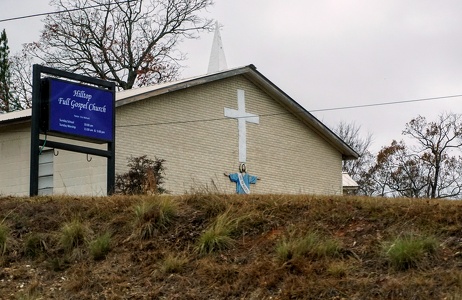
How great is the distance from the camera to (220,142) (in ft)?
80.0

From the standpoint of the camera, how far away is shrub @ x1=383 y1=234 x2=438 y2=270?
8.11 m

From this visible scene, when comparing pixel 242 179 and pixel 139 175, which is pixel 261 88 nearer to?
pixel 242 179

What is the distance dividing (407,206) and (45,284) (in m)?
4.22

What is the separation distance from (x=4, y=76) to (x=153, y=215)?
38382mm

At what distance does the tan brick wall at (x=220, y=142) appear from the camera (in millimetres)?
22438

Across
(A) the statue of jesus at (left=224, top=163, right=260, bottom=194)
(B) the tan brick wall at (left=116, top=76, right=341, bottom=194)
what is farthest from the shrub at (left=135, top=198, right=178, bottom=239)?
(A) the statue of jesus at (left=224, top=163, right=260, bottom=194)

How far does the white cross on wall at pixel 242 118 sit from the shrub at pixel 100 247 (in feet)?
49.4

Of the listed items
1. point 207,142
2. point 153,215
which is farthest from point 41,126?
point 207,142

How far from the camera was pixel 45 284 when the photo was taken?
929 centimetres

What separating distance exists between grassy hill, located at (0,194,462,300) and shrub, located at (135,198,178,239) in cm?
1

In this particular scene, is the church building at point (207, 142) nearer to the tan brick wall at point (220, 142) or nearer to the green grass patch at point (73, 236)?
the tan brick wall at point (220, 142)

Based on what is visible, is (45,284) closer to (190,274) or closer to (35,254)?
(35,254)

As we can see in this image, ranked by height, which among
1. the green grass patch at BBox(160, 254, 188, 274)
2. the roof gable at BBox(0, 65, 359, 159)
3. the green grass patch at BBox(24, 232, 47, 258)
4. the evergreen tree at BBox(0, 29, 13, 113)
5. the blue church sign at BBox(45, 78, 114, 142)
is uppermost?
the evergreen tree at BBox(0, 29, 13, 113)

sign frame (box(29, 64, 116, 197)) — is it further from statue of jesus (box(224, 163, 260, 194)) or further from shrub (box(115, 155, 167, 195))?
statue of jesus (box(224, 163, 260, 194))
